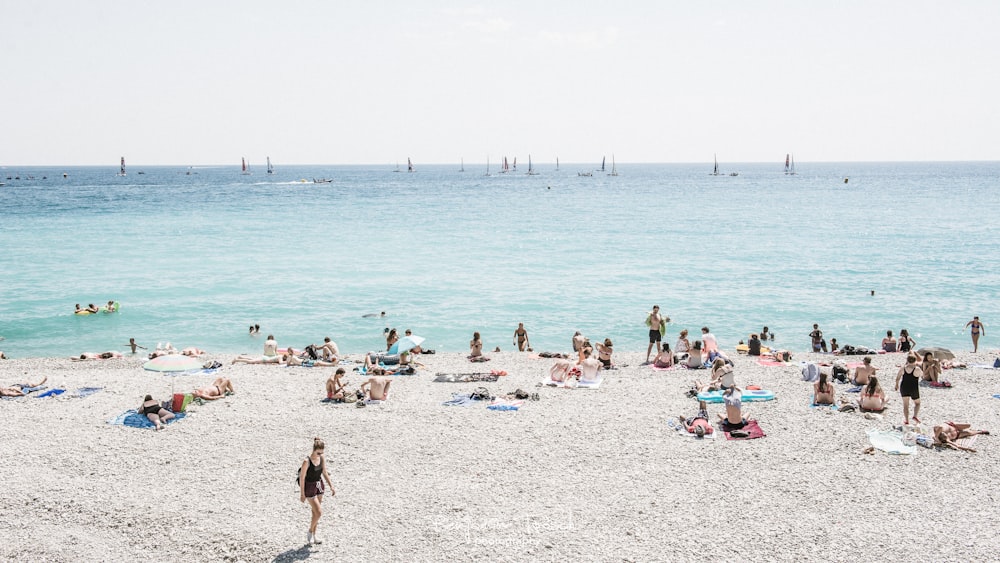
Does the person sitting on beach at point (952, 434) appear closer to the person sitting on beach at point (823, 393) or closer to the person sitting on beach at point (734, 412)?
the person sitting on beach at point (823, 393)

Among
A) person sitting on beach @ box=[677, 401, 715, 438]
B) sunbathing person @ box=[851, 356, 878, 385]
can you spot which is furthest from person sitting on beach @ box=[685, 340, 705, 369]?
person sitting on beach @ box=[677, 401, 715, 438]

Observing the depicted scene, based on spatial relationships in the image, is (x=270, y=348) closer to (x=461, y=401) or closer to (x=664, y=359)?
(x=461, y=401)

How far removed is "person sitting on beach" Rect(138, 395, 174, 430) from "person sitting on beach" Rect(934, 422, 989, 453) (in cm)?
1554

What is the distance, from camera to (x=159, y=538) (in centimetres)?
1040

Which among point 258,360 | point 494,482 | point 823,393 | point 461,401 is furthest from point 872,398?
point 258,360

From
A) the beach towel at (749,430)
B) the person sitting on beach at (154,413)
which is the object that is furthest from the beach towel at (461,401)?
the person sitting on beach at (154,413)

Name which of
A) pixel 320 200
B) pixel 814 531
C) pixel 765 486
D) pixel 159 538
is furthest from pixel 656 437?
pixel 320 200

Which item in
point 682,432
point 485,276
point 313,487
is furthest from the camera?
point 485,276

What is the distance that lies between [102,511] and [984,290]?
37672 mm

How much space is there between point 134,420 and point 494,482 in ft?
27.1

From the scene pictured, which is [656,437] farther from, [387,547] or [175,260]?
[175,260]

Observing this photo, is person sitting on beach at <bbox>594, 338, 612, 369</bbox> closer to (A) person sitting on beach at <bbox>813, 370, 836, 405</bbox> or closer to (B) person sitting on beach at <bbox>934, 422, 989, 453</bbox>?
(A) person sitting on beach at <bbox>813, 370, 836, 405</bbox>

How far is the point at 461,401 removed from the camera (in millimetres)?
16750

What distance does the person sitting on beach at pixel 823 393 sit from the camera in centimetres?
1580
